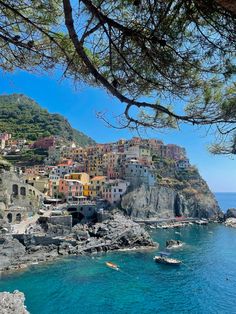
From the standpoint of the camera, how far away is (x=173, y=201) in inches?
1932

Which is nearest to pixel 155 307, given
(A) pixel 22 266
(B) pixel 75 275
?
(B) pixel 75 275

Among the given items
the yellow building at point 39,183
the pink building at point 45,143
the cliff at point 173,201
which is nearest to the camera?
the yellow building at point 39,183

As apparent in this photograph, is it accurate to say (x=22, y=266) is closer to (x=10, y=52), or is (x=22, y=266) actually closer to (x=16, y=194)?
(x=16, y=194)

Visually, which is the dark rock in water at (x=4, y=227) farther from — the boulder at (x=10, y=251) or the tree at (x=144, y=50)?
the tree at (x=144, y=50)

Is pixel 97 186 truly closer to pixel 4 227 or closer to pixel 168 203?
pixel 168 203

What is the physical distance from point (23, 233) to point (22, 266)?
4.74 m

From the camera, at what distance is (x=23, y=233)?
2589cm

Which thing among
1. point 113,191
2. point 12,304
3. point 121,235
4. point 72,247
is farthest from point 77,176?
point 12,304

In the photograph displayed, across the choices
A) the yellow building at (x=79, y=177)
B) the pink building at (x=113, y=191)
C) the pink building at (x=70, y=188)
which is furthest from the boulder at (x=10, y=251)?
the yellow building at (x=79, y=177)

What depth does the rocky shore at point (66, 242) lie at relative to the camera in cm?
2295

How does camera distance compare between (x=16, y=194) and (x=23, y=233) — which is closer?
(x=23, y=233)

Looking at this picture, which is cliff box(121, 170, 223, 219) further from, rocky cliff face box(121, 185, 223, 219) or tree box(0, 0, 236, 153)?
tree box(0, 0, 236, 153)

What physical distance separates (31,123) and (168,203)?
1731 inches

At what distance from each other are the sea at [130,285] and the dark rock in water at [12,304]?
9.74 feet
